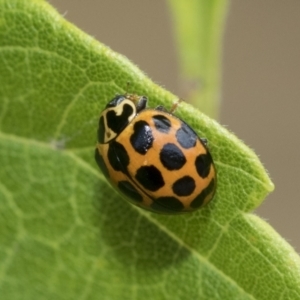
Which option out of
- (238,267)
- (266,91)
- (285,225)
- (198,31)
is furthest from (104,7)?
(238,267)


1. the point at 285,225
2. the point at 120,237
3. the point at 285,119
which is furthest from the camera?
the point at 285,119

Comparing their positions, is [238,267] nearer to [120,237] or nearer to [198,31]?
[120,237]

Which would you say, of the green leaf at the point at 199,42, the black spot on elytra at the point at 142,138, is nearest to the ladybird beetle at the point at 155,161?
the black spot on elytra at the point at 142,138

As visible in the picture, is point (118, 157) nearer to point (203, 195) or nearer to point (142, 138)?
point (142, 138)

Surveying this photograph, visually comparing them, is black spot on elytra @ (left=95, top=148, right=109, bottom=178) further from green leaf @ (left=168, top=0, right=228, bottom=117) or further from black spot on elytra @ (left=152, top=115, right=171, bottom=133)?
green leaf @ (left=168, top=0, right=228, bottom=117)

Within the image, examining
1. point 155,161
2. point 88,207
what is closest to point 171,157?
point 155,161

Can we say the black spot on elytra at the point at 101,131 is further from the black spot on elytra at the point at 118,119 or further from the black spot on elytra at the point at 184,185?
the black spot on elytra at the point at 184,185
